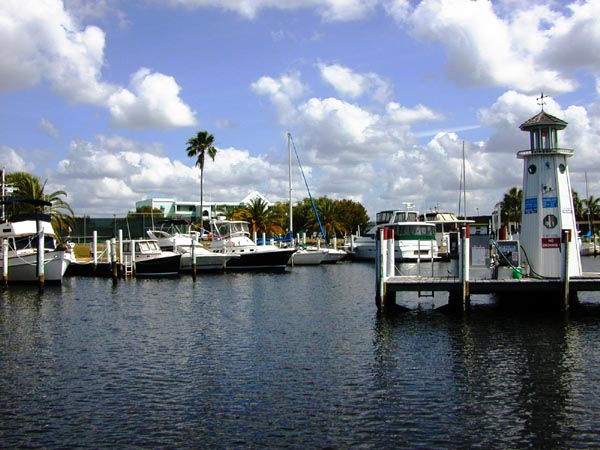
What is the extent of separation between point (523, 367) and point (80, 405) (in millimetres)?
11701

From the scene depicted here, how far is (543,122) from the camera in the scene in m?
27.5

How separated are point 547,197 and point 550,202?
0.80 ft

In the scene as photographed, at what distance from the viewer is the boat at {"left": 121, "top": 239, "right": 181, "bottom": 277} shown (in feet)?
167

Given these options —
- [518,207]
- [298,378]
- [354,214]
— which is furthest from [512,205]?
[298,378]

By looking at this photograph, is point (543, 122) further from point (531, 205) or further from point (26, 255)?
point (26, 255)

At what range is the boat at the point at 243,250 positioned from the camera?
57.9 meters

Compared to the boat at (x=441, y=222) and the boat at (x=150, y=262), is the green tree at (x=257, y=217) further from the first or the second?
the boat at (x=150, y=262)

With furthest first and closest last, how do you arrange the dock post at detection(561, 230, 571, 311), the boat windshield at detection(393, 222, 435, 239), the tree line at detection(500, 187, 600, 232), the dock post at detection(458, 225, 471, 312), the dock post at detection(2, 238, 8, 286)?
1. the tree line at detection(500, 187, 600, 232)
2. the boat windshield at detection(393, 222, 435, 239)
3. the dock post at detection(2, 238, 8, 286)
4. the dock post at detection(458, 225, 471, 312)
5. the dock post at detection(561, 230, 571, 311)

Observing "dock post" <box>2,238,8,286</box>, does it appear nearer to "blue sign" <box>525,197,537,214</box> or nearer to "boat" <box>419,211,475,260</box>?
"blue sign" <box>525,197,537,214</box>

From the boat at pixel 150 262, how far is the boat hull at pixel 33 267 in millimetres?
7009

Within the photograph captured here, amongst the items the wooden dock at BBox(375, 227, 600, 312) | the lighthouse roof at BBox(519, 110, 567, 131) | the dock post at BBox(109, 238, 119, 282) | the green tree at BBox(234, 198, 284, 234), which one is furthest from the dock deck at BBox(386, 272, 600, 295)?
the green tree at BBox(234, 198, 284, 234)

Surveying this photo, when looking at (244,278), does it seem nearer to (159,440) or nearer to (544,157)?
(544,157)

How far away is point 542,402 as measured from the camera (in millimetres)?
14820

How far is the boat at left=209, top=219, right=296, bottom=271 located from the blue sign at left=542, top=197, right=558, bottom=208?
32.5 meters
